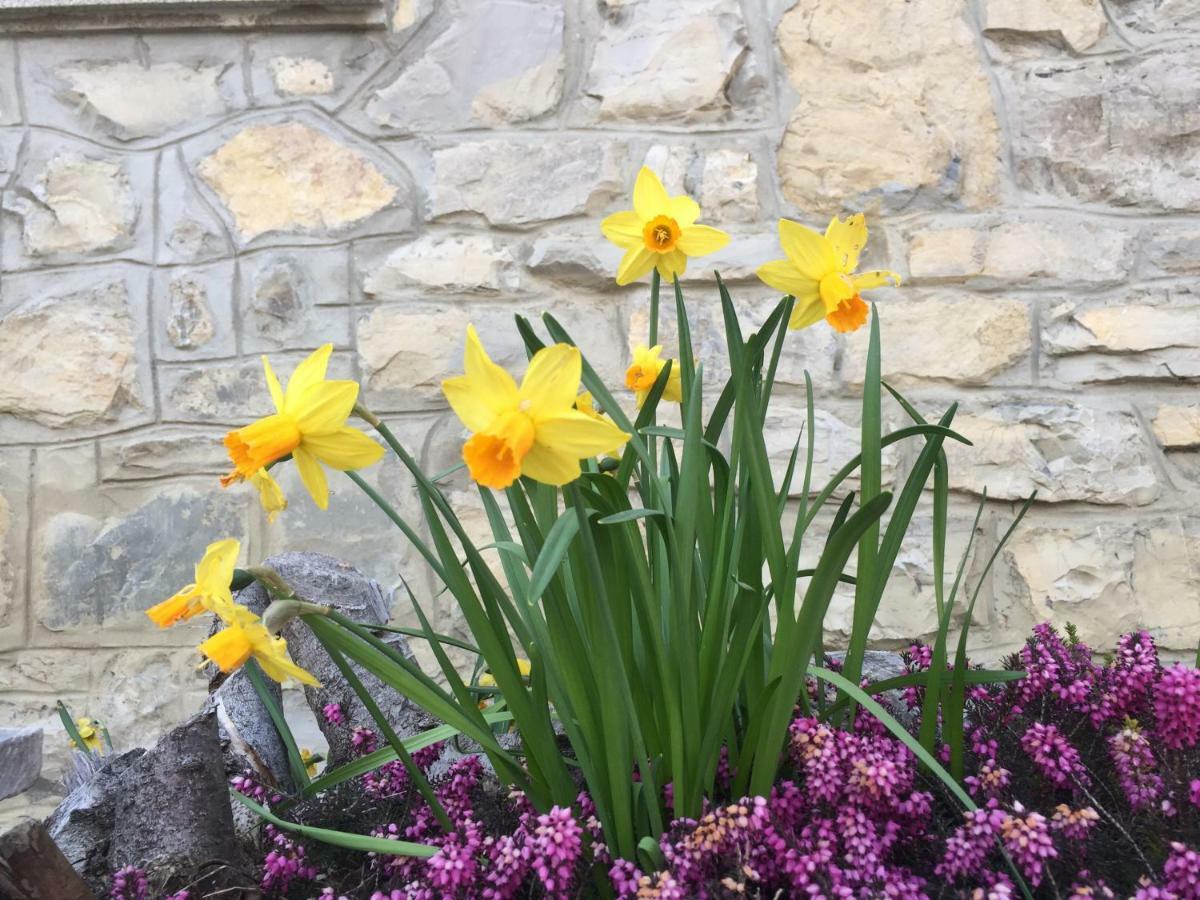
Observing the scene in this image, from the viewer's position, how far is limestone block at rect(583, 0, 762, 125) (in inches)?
82.6

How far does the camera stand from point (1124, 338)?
1995 mm

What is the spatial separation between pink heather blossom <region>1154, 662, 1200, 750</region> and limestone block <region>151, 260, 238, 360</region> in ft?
6.03

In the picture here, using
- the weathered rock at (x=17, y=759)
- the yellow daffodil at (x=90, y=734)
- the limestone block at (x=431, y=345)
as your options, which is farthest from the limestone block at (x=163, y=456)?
the weathered rock at (x=17, y=759)

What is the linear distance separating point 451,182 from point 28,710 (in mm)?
1374

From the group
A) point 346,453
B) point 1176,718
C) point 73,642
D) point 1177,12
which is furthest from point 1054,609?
point 73,642

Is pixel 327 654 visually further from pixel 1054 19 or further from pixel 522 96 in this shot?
pixel 1054 19

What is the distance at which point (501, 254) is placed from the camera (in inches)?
82.8

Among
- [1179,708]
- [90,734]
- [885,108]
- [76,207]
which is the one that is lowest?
[90,734]

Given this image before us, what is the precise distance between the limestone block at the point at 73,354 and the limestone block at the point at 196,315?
50 millimetres

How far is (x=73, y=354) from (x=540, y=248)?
988 millimetres

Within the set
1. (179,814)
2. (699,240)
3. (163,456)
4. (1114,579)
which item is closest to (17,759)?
(179,814)

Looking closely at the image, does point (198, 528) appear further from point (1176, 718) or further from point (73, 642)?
point (1176, 718)

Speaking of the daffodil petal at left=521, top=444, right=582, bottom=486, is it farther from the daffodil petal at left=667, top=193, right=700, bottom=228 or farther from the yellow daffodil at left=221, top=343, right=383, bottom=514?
the daffodil petal at left=667, top=193, right=700, bottom=228

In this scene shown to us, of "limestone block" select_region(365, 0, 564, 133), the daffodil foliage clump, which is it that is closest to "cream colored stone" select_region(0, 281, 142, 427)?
"limestone block" select_region(365, 0, 564, 133)
